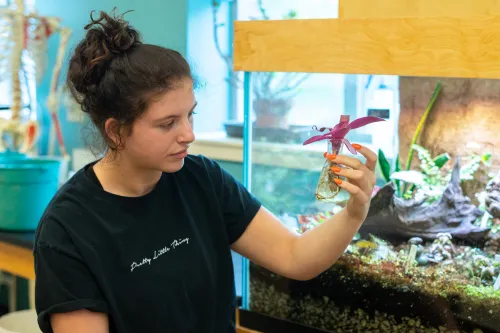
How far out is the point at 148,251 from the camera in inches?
55.1

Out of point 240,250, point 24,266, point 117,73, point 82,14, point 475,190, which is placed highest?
point 82,14

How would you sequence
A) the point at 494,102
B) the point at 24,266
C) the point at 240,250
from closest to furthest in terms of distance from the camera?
the point at 494,102 < the point at 240,250 < the point at 24,266

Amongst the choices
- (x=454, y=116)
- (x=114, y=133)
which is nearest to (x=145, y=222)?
(x=114, y=133)

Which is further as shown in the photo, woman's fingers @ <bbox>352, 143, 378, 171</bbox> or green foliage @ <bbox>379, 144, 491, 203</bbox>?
green foliage @ <bbox>379, 144, 491, 203</bbox>

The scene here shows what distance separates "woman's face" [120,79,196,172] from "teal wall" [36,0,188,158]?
763mm

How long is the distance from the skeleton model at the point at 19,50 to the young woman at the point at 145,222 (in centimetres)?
Answer: 120

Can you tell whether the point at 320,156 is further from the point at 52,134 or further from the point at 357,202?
the point at 52,134

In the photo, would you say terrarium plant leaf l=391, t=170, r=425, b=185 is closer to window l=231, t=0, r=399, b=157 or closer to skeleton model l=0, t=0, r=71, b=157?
window l=231, t=0, r=399, b=157

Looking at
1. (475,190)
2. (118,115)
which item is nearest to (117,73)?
(118,115)

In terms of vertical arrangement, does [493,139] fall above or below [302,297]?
above

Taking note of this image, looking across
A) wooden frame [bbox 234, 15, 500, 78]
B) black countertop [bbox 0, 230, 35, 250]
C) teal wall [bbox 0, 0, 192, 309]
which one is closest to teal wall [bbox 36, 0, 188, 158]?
teal wall [bbox 0, 0, 192, 309]

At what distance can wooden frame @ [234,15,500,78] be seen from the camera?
4.47ft

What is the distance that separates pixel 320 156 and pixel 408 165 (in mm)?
205

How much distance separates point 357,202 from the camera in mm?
1337
